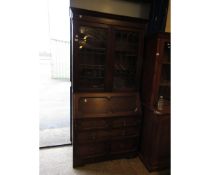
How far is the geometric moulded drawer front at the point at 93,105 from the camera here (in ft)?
6.41

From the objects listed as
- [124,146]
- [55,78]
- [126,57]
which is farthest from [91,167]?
[55,78]

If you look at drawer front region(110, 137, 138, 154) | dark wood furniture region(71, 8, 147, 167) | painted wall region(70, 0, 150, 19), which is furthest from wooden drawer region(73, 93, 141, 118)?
painted wall region(70, 0, 150, 19)

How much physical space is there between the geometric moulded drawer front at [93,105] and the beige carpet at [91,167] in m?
0.75

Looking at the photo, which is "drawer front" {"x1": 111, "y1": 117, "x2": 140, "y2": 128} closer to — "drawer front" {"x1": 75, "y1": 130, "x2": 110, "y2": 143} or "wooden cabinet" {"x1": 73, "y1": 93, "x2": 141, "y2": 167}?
"wooden cabinet" {"x1": 73, "y1": 93, "x2": 141, "y2": 167}

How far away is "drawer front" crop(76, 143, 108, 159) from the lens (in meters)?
1.96

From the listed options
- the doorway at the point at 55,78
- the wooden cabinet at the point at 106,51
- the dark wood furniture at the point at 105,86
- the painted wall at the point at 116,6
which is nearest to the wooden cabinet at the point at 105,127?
the dark wood furniture at the point at 105,86

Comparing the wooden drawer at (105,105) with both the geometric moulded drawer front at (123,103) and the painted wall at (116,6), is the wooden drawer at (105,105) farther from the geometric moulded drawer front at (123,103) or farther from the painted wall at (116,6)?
the painted wall at (116,6)

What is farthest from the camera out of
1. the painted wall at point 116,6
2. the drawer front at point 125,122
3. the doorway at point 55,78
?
the doorway at point 55,78

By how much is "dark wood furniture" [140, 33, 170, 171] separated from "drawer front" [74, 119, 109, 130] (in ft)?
1.99

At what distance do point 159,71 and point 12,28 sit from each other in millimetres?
1731
